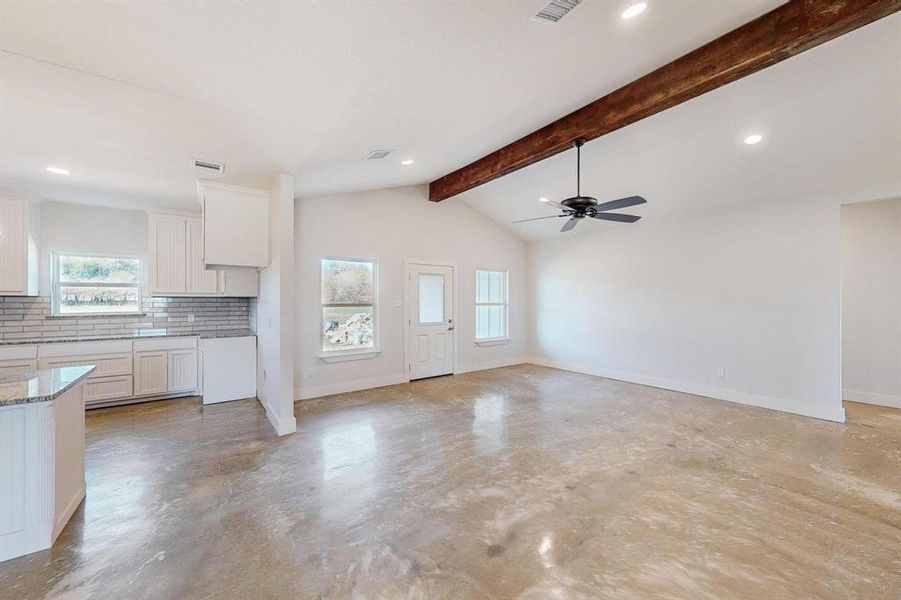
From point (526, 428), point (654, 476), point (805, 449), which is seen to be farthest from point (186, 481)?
point (805, 449)

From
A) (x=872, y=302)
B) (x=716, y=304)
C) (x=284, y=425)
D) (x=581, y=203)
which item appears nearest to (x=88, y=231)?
(x=284, y=425)

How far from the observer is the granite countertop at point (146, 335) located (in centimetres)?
405

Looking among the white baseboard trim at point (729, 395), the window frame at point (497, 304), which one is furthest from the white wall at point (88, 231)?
the white baseboard trim at point (729, 395)

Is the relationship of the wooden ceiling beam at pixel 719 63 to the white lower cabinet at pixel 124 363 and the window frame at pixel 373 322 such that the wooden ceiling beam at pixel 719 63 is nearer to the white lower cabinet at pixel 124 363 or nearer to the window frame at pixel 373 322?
the window frame at pixel 373 322

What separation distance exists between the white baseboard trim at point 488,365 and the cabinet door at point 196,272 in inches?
159

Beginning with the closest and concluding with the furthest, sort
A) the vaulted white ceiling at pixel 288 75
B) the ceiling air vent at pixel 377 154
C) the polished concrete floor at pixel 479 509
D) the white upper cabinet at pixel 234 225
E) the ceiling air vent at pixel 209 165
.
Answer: the vaulted white ceiling at pixel 288 75
the polished concrete floor at pixel 479 509
the ceiling air vent at pixel 209 165
the ceiling air vent at pixel 377 154
the white upper cabinet at pixel 234 225

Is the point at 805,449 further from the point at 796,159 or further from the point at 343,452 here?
the point at 343,452

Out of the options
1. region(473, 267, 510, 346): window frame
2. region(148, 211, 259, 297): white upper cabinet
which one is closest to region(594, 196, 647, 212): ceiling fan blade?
region(473, 267, 510, 346): window frame

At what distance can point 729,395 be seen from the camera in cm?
500

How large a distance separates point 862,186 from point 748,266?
4.33ft

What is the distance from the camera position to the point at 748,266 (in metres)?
4.89

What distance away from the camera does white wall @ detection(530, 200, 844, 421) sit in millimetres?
4367

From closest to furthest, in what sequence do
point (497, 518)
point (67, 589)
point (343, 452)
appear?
point (67, 589), point (497, 518), point (343, 452)

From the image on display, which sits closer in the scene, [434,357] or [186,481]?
[186,481]
